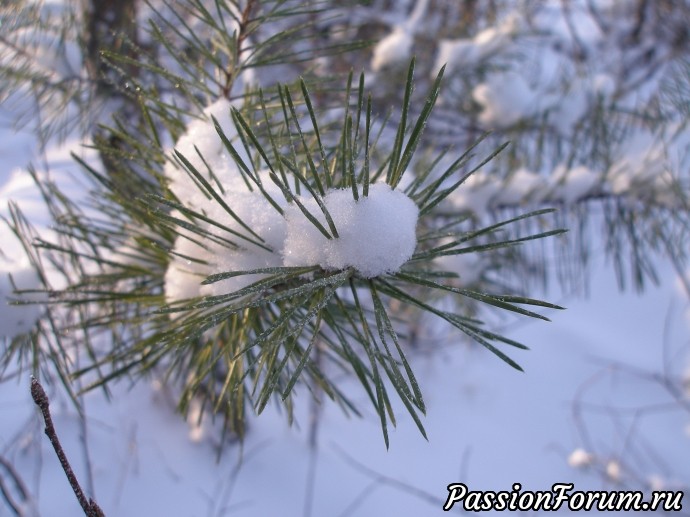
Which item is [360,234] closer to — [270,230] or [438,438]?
[270,230]

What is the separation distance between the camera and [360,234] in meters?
0.21

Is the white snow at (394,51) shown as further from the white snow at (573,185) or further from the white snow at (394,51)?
the white snow at (573,185)

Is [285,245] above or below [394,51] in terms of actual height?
below

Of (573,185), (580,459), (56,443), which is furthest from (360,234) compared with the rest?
(580,459)

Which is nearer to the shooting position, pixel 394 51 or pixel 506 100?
pixel 506 100

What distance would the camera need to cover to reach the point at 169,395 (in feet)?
3.92

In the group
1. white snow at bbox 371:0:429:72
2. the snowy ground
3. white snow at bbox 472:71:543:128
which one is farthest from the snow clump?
the snowy ground

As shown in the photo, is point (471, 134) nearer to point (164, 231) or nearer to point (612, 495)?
point (164, 231)

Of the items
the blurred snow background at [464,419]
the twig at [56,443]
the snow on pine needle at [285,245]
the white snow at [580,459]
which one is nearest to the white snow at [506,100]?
the blurred snow background at [464,419]

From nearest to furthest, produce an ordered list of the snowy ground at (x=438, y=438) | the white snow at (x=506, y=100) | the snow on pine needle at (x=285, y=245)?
the snow on pine needle at (x=285, y=245), the white snow at (x=506, y=100), the snowy ground at (x=438, y=438)

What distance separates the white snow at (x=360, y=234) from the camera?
8.4 inches

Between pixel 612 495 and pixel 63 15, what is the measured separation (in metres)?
1.51

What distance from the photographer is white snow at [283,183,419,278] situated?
0.70ft

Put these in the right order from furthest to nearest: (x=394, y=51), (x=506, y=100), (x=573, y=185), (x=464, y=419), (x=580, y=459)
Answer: (x=464, y=419), (x=580, y=459), (x=394, y=51), (x=506, y=100), (x=573, y=185)
